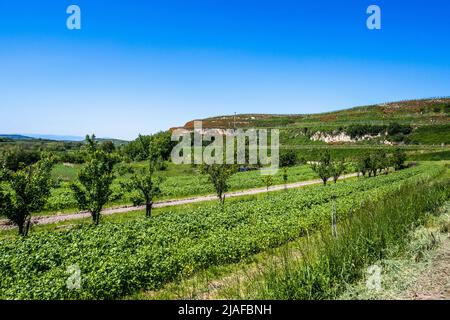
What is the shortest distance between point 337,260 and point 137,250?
27.4 feet

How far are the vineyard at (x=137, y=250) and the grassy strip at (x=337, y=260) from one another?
6.52ft

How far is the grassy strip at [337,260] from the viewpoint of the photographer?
6.66 metres

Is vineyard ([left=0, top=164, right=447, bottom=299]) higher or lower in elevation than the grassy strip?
lower

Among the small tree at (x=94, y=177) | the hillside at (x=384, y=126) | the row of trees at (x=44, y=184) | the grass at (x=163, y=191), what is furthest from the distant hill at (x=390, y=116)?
the row of trees at (x=44, y=184)

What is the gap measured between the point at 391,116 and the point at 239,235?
138 metres

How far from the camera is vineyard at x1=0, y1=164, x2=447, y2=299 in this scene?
9.68m

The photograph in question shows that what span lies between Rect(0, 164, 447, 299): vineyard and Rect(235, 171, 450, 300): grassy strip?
1987mm

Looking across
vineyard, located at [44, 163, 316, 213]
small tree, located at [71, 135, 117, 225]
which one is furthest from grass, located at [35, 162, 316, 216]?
→ small tree, located at [71, 135, 117, 225]

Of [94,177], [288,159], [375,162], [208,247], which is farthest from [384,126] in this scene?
[208,247]

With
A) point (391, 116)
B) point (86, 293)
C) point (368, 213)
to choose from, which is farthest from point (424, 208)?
point (391, 116)

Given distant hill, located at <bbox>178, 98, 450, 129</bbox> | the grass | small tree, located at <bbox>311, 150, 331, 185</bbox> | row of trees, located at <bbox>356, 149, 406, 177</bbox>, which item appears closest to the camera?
the grass

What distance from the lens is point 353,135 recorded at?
390 feet

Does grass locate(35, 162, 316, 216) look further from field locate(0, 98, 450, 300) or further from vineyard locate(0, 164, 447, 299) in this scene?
vineyard locate(0, 164, 447, 299)

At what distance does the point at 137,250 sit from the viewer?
42.5 ft
